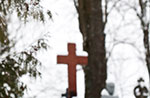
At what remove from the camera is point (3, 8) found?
14.3ft

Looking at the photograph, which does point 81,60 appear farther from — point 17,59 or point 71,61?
point 17,59

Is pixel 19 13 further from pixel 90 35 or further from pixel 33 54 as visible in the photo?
pixel 90 35

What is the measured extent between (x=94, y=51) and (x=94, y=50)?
2cm

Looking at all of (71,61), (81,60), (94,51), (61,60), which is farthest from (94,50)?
(61,60)

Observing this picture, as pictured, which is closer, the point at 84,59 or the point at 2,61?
the point at 2,61

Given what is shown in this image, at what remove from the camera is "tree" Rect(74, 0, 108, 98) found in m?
7.44

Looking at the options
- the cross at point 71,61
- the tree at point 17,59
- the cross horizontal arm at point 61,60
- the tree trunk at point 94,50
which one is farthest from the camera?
the tree trunk at point 94,50

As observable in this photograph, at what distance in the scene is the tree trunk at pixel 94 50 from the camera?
7438 mm

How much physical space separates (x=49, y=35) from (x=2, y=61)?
0.81 m

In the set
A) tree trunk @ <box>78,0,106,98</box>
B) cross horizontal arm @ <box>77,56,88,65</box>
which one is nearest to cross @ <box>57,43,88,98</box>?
cross horizontal arm @ <box>77,56,88,65</box>

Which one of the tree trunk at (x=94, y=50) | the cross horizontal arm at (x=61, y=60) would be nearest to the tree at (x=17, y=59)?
the cross horizontal arm at (x=61, y=60)

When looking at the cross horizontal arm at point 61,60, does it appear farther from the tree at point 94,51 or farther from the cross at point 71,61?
the tree at point 94,51

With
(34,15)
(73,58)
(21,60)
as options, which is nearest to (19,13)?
(34,15)

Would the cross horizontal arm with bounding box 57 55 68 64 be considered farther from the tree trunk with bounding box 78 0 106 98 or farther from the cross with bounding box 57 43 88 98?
the tree trunk with bounding box 78 0 106 98
